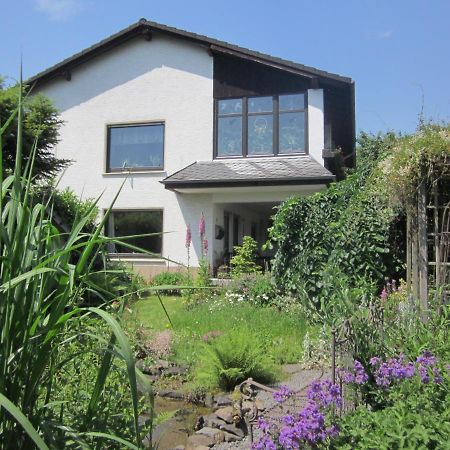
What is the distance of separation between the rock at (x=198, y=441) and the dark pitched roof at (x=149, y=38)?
465 inches

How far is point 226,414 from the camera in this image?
471 cm

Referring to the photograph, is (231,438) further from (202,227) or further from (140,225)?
(140,225)

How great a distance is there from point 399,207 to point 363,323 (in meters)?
4.39

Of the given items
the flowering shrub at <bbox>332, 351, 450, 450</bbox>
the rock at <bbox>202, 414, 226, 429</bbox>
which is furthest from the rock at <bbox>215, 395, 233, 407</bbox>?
the flowering shrub at <bbox>332, 351, 450, 450</bbox>

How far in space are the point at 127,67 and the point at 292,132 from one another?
5.94m

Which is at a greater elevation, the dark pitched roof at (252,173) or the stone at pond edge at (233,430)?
the dark pitched roof at (252,173)

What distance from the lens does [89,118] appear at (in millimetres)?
16609

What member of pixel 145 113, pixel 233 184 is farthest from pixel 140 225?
pixel 233 184

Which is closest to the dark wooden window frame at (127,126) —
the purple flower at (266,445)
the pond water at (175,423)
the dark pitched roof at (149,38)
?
the dark pitched roof at (149,38)

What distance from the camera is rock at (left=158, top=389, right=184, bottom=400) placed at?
573 centimetres

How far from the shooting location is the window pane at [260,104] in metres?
15.2

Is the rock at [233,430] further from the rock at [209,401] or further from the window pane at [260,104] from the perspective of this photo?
the window pane at [260,104]

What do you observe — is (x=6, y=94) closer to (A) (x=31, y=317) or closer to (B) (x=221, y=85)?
(B) (x=221, y=85)

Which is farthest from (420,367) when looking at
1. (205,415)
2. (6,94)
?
(6,94)
